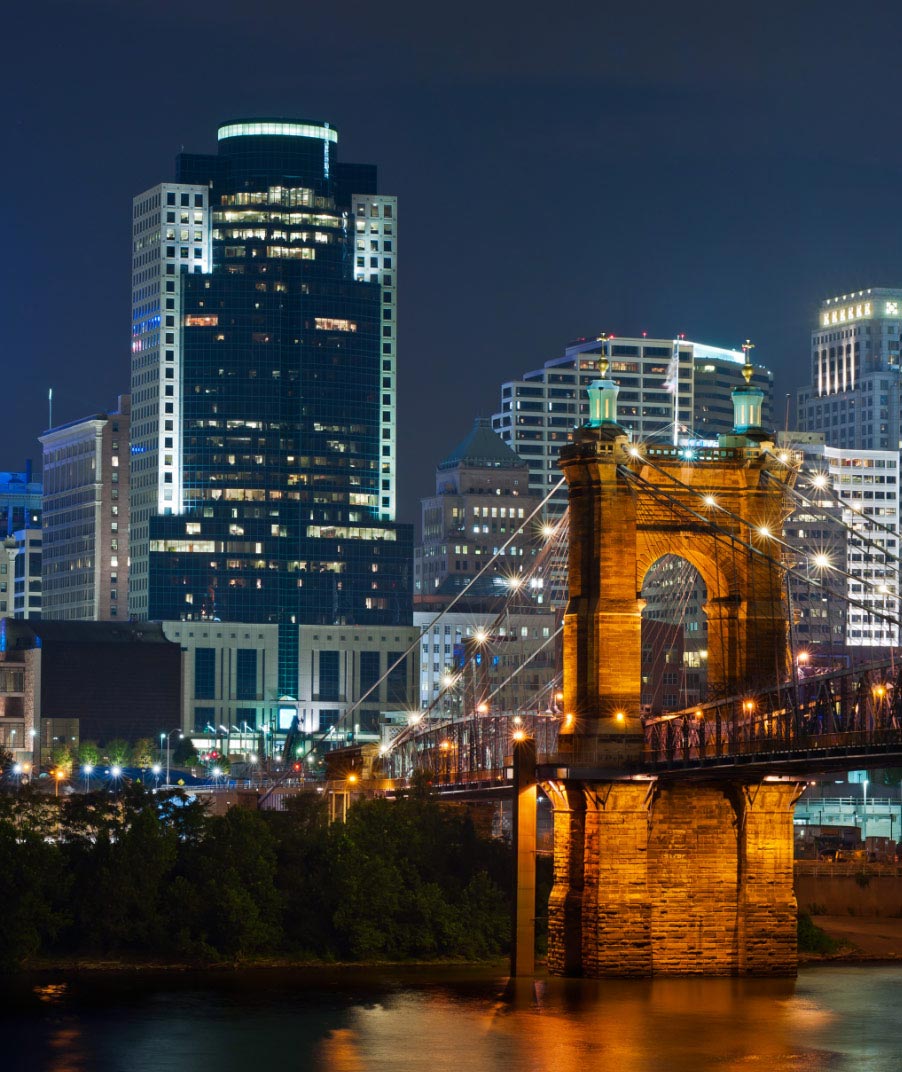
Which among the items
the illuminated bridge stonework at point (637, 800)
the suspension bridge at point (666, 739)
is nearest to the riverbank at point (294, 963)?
the illuminated bridge stonework at point (637, 800)

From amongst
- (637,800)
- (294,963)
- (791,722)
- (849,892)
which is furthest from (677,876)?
(849,892)

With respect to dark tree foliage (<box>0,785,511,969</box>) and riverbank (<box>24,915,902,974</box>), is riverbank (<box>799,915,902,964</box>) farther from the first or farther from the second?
dark tree foliage (<box>0,785,511,969</box>)

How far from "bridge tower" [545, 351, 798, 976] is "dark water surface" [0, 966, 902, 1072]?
1.83m

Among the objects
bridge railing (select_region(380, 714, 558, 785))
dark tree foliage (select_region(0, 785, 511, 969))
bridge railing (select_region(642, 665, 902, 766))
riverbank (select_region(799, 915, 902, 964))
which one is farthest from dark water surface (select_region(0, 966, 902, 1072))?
riverbank (select_region(799, 915, 902, 964))

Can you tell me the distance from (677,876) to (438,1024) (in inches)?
480

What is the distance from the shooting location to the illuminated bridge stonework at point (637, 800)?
3425 inches

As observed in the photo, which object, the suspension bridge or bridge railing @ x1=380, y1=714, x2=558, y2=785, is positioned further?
bridge railing @ x1=380, y1=714, x2=558, y2=785

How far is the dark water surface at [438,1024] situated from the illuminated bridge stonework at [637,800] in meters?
1.62

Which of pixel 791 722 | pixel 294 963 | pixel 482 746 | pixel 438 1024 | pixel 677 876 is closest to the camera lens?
pixel 791 722

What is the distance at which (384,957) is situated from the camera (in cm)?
9988

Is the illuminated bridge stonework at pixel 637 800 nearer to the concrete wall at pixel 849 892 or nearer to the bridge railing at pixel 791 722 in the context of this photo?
the bridge railing at pixel 791 722

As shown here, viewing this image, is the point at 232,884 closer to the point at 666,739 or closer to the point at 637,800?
the point at 637,800

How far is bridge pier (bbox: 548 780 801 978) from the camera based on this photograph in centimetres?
8681

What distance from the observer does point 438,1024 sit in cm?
8125
